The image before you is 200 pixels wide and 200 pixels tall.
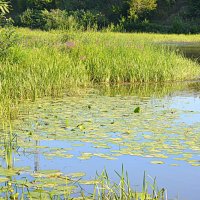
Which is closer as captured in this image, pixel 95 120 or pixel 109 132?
pixel 109 132

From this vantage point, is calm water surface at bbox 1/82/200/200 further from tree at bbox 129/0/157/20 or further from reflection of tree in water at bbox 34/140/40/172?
tree at bbox 129/0/157/20

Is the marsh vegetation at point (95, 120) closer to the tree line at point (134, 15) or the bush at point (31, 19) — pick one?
the tree line at point (134, 15)

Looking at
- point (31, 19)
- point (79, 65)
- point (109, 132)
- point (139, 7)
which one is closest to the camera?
point (109, 132)

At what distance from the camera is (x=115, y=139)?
673 centimetres

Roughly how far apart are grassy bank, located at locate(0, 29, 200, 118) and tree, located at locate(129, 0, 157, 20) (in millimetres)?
30382

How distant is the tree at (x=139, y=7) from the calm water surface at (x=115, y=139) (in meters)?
35.7

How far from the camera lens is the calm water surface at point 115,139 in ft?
18.3

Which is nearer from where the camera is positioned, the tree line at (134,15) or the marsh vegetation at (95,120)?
the marsh vegetation at (95,120)

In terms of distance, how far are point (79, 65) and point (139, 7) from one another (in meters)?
34.4

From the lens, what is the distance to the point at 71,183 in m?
5.05

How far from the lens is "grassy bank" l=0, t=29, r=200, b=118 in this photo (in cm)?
1006

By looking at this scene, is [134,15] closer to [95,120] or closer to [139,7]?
[139,7]

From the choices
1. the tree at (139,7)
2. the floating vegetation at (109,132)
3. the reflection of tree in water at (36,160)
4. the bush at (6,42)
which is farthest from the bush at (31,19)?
the reflection of tree in water at (36,160)

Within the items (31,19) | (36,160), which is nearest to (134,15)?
(31,19)
